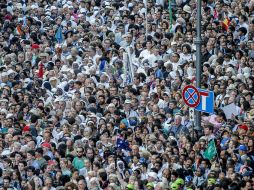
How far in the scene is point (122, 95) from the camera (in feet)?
112

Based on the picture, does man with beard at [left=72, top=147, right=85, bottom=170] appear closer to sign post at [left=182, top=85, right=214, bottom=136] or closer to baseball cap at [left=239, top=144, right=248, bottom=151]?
sign post at [left=182, top=85, right=214, bottom=136]

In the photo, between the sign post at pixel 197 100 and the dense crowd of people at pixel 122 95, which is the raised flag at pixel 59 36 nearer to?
the dense crowd of people at pixel 122 95

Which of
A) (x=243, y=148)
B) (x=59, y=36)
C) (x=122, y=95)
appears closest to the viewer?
(x=243, y=148)

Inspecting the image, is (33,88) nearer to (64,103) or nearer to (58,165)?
(64,103)

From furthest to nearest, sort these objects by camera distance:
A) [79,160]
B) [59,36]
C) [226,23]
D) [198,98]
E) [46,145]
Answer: [59,36]
[226,23]
[46,145]
[198,98]
[79,160]

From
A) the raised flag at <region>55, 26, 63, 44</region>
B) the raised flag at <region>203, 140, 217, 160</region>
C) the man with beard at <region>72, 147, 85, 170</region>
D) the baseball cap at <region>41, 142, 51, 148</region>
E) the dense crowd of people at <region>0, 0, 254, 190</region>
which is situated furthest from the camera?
the raised flag at <region>55, 26, 63, 44</region>

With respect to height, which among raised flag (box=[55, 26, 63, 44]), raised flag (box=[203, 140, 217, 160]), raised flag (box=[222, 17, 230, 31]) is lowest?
raised flag (box=[203, 140, 217, 160])

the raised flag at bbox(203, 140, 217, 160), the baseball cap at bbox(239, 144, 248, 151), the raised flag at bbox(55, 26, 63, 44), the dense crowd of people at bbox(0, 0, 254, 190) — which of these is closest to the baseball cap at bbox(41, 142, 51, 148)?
the dense crowd of people at bbox(0, 0, 254, 190)

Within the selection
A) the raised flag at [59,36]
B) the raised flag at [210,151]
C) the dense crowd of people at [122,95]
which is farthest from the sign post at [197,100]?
the raised flag at [59,36]

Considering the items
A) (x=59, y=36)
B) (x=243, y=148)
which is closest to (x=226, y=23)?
(x=59, y=36)

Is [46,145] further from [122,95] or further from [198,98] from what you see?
[198,98]

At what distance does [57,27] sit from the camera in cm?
4019

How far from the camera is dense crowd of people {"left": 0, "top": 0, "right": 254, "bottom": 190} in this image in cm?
2972

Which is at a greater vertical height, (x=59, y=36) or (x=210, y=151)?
(x=59, y=36)
